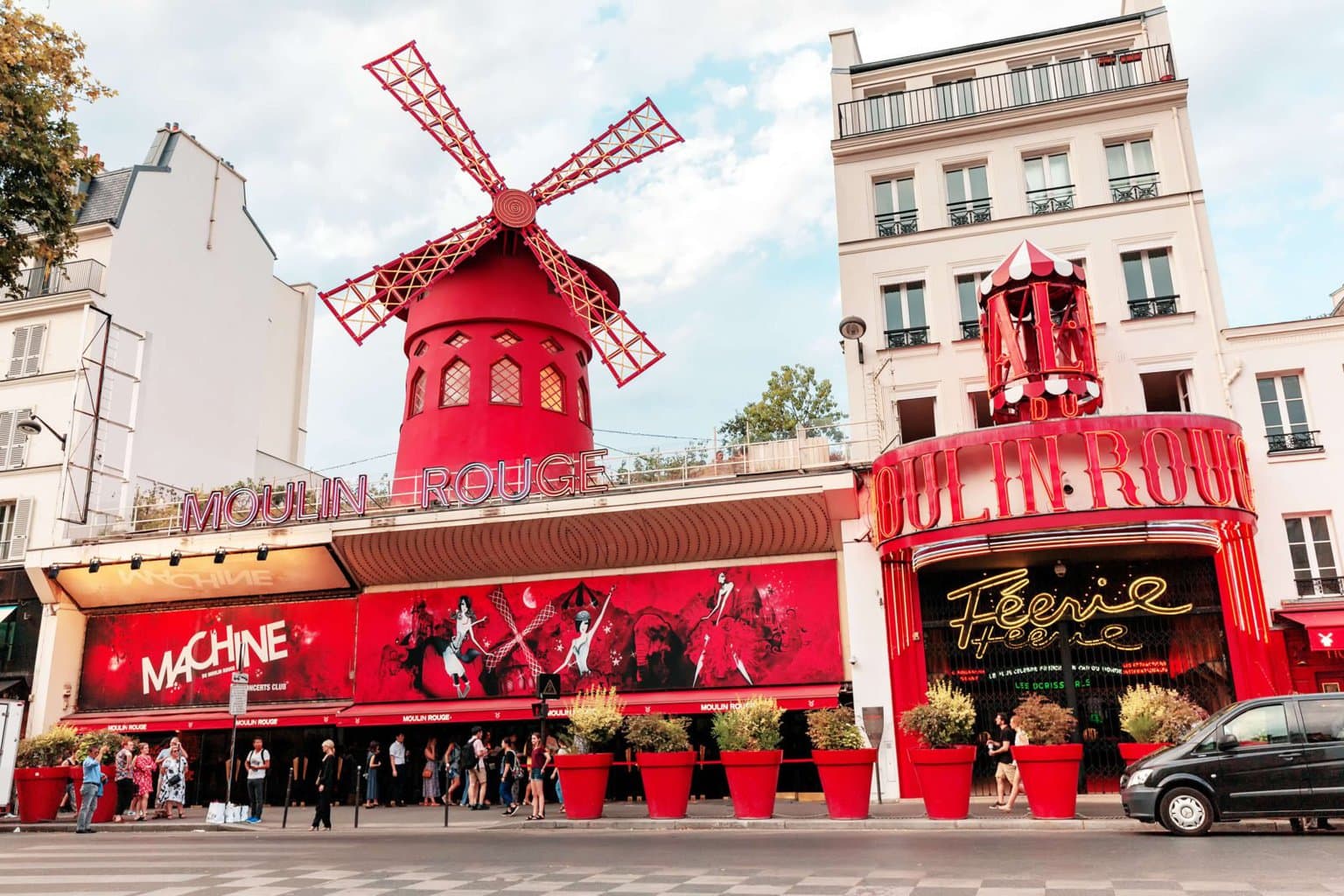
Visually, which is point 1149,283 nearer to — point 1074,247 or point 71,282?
point 1074,247

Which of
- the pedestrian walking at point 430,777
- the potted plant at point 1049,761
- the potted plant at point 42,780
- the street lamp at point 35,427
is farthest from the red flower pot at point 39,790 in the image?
the potted plant at point 1049,761

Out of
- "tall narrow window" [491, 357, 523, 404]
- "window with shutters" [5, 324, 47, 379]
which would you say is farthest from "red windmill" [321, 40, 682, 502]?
"window with shutters" [5, 324, 47, 379]

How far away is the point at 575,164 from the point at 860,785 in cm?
1454

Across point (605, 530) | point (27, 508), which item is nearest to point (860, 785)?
point (605, 530)

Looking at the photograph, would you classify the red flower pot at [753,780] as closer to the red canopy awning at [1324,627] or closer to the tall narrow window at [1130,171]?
the red canopy awning at [1324,627]

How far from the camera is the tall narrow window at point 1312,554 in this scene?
44.6 ft

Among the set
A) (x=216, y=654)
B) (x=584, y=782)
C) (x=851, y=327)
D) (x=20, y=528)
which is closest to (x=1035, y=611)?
(x=851, y=327)

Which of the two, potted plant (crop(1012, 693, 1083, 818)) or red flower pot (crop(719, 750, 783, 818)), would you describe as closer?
potted plant (crop(1012, 693, 1083, 818))

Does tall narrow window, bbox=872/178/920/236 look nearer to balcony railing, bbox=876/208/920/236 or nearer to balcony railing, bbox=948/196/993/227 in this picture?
balcony railing, bbox=876/208/920/236

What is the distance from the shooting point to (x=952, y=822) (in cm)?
1042

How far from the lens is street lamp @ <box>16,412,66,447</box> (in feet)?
62.1

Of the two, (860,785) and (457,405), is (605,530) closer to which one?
(457,405)

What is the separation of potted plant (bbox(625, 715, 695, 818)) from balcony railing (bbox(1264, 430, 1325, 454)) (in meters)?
9.12

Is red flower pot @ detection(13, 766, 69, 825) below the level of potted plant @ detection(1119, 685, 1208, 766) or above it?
below
